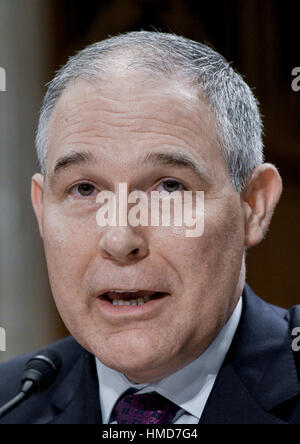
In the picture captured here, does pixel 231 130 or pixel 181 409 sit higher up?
pixel 231 130

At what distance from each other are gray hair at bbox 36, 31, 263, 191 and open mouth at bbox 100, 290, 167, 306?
0.91 ft

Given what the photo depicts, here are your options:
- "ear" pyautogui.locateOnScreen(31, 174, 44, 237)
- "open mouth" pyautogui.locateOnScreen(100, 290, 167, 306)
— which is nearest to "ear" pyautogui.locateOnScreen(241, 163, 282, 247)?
"open mouth" pyautogui.locateOnScreen(100, 290, 167, 306)

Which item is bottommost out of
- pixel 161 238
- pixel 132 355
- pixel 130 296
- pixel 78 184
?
pixel 132 355

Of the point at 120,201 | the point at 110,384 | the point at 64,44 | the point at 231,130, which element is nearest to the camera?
the point at 120,201

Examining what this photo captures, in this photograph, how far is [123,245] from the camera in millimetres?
1031

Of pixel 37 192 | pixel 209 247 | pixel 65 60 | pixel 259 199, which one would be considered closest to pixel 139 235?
pixel 209 247

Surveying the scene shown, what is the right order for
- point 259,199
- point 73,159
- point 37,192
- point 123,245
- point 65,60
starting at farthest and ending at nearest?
point 65,60 < point 37,192 < point 259,199 < point 73,159 < point 123,245

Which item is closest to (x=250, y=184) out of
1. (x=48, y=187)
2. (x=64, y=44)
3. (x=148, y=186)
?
(x=148, y=186)

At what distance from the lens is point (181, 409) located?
3.88ft

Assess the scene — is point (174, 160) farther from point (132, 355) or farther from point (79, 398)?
point (79, 398)

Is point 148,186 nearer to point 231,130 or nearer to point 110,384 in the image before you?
point 231,130

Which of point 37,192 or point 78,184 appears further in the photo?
point 37,192

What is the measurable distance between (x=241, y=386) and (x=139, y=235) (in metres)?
0.37

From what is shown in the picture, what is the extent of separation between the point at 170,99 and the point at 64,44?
0.84 meters
